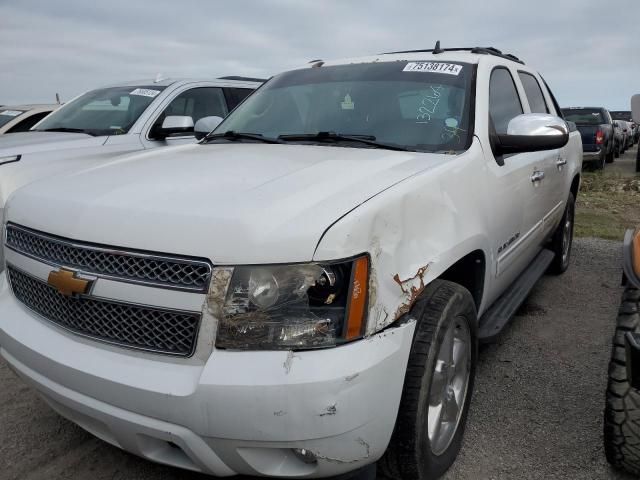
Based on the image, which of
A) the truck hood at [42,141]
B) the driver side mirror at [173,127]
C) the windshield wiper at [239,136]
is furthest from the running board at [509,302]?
the truck hood at [42,141]

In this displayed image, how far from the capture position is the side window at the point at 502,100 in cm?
310

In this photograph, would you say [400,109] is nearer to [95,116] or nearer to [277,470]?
[277,470]

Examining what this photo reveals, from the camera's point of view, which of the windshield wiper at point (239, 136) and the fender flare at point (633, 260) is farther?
the windshield wiper at point (239, 136)

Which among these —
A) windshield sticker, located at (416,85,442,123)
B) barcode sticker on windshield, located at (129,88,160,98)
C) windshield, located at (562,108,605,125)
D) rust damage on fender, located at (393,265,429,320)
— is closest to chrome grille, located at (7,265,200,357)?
rust damage on fender, located at (393,265,429,320)

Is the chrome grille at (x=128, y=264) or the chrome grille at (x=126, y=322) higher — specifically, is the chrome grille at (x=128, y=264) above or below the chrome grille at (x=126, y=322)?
above

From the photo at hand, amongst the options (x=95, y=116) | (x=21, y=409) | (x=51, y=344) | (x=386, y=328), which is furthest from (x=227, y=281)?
(x=95, y=116)

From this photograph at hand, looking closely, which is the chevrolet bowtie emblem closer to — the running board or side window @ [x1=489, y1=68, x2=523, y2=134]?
the running board

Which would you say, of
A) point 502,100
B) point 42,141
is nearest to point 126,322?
point 502,100

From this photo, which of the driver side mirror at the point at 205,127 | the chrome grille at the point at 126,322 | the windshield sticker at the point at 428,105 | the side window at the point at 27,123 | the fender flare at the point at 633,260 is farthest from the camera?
the side window at the point at 27,123

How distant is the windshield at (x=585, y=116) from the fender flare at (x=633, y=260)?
1337cm

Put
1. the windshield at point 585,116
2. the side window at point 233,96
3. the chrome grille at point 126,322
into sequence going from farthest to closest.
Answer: the windshield at point 585,116
the side window at point 233,96
the chrome grille at point 126,322

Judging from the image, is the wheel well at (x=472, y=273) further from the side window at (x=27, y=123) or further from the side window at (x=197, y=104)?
the side window at (x=27, y=123)

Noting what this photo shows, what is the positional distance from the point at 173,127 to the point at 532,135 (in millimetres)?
2975

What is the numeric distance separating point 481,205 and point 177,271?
1424 millimetres
